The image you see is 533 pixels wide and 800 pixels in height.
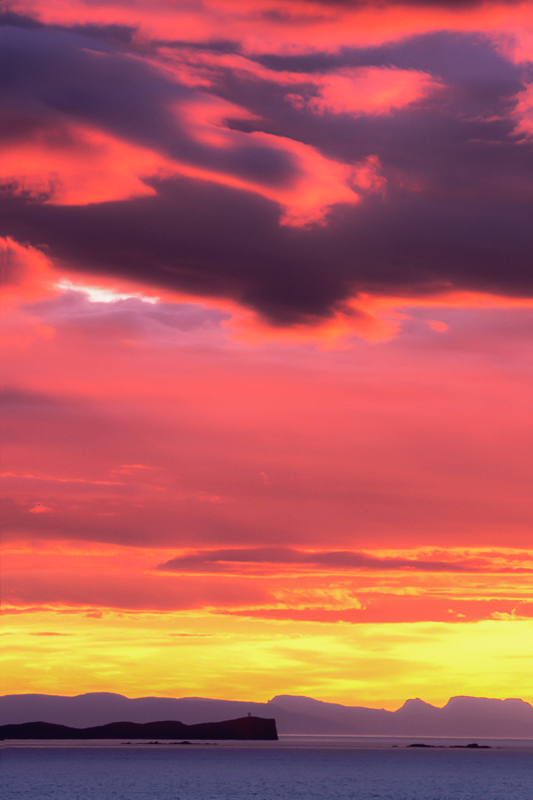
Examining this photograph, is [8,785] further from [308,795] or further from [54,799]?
[308,795]

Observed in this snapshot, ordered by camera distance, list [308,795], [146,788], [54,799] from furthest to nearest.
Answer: [146,788]
[308,795]
[54,799]

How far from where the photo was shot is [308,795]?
16788cm

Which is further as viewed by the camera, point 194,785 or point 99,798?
point 194,785

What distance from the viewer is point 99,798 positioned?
511 ft

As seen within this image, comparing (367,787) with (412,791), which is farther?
(367,787)

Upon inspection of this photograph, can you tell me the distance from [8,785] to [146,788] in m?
29.2

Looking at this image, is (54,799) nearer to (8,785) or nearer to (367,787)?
(8,785)

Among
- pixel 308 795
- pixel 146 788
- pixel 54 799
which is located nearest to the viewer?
pixel 54 799

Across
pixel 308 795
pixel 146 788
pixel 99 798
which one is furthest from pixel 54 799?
pixel 308 795

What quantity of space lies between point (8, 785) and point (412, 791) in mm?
81524

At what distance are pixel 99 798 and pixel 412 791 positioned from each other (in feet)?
201

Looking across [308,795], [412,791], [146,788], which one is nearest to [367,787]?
[412,791]

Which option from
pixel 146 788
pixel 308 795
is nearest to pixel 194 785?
pixel 146 788

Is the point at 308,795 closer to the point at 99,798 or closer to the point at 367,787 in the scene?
the point at 367,787
